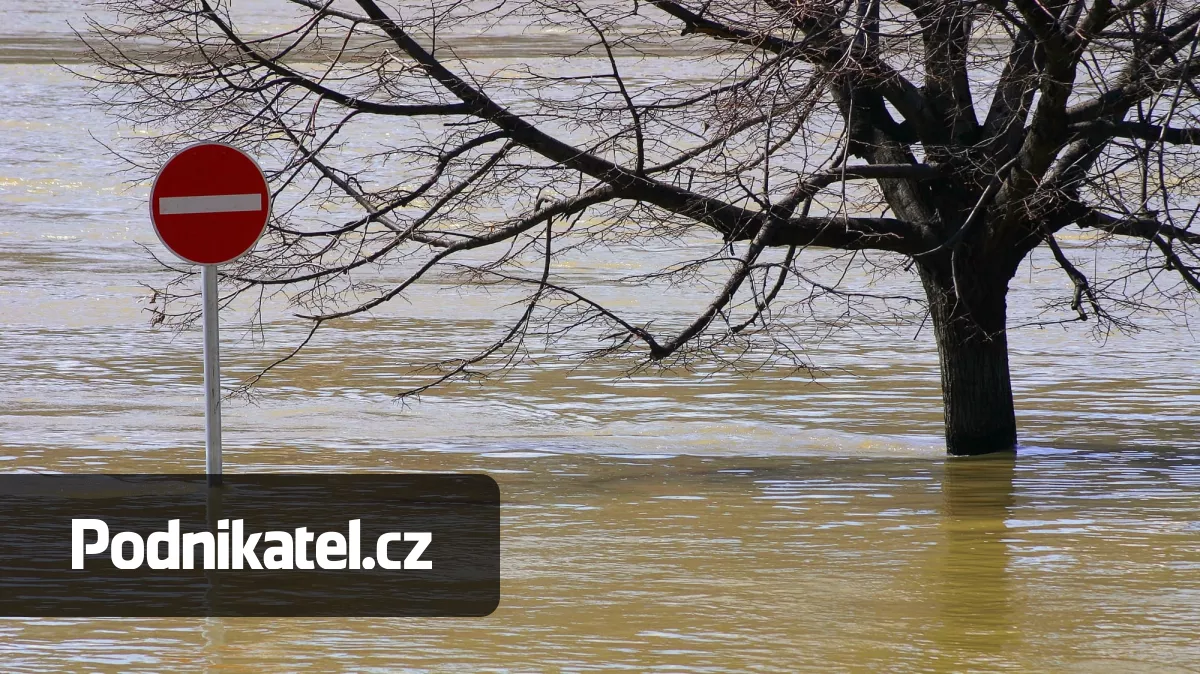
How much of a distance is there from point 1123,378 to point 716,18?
7.64m

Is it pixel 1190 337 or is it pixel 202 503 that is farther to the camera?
pixel 1190 337

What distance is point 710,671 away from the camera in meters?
5.96

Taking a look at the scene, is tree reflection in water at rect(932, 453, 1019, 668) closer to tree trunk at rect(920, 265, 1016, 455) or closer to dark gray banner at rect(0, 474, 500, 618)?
tree trunk at rect(920, 265, 1016, 455)

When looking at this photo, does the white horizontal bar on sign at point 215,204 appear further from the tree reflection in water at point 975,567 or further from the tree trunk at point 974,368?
the tree trunk at point 974,368

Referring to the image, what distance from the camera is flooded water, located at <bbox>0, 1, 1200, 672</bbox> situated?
634 centimetres

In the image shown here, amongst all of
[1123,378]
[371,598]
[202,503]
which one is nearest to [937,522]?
[371,598]

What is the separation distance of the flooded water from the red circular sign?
2.07m

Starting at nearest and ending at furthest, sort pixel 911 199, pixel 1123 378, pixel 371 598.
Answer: pixel 371 598 → pixel 911 199 → pixel 1123 378

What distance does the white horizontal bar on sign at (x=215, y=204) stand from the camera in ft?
25.8

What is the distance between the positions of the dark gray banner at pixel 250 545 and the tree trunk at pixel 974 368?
11.5 feet

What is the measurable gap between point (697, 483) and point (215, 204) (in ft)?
12.6

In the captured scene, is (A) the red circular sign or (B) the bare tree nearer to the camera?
(A) the red circular sign

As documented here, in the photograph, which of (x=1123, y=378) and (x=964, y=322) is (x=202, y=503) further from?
(x=1123, y=378)

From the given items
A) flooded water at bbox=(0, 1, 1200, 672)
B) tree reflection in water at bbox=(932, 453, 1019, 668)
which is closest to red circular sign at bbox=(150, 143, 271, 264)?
flooded water at bbox=(0, 1, 1200, 672)
